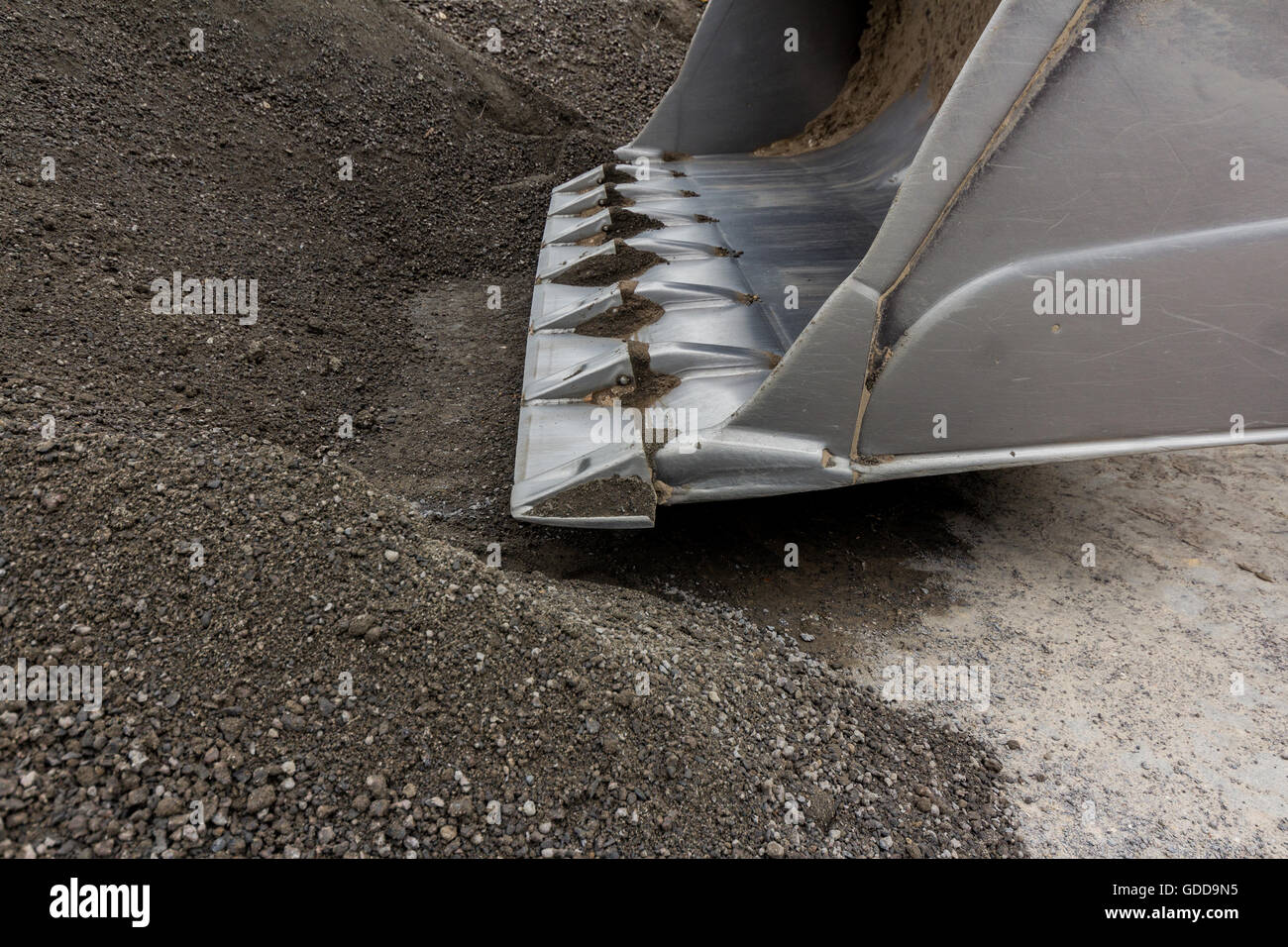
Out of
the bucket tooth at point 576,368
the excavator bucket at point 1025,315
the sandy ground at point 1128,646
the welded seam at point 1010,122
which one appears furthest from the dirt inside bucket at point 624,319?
the sandy ground at point 1128,646

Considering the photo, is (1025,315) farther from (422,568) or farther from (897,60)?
(897,60)

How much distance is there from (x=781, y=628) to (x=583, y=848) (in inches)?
37.0

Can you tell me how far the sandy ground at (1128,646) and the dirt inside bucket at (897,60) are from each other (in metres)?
1.92

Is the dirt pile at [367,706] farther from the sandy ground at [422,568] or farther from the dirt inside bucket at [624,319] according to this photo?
the dirt inside bucket at [624,319]

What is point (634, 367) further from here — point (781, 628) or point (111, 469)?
point (111, 469)

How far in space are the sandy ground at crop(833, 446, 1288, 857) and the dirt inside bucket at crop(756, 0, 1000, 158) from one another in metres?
1.92

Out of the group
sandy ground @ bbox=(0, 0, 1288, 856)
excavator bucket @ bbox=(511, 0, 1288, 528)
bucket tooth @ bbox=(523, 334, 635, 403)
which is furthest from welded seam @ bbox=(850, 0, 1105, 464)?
sandy ground @ bbox=(0, 0, 1288, 856)

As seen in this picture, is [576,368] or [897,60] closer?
[576,368]

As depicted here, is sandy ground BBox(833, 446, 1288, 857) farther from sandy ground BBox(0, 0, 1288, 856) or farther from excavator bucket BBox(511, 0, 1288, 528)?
excavator bucket BBox(511, 0, 1288, 528)

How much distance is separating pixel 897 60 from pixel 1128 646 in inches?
125

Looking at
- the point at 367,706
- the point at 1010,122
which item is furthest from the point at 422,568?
the point at 1010,122

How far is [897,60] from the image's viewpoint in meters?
4.40

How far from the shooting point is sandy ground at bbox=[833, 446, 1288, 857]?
6.52 ft

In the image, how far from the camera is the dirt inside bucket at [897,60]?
12.8 feet
